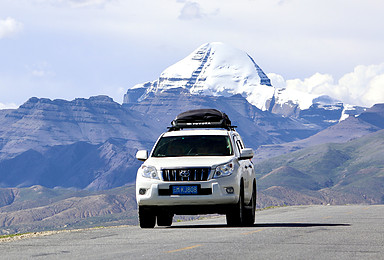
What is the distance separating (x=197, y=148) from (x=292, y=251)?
719cm

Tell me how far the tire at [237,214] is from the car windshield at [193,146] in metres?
1.32

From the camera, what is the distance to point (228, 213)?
63.7 feet

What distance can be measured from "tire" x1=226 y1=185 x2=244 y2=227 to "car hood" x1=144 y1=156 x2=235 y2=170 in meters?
1.18

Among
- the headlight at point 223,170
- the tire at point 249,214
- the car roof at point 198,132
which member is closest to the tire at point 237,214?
the tire at point 249,214

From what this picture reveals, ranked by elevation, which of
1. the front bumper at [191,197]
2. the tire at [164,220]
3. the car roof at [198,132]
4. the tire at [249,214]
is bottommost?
the tire at [164,220]

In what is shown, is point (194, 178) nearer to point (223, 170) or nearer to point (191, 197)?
point (191, 197)

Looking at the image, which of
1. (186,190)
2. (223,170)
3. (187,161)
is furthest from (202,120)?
(186,190)

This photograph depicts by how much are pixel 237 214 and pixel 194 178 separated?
1.95 metres

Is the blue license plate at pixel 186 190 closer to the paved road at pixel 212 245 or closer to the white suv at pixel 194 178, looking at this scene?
the white suv at pixel 194 178

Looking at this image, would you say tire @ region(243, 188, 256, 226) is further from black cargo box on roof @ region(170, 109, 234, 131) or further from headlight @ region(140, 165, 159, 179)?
headlight @ region(140, 165, 159, 179)

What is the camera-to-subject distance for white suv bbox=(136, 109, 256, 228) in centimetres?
1833

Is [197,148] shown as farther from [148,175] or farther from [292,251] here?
[292,251]

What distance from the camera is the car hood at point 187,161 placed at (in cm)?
1838

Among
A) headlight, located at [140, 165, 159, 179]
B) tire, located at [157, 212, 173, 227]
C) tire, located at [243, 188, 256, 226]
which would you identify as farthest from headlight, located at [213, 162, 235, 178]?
tire, located at [157, 212, 173, 227]
